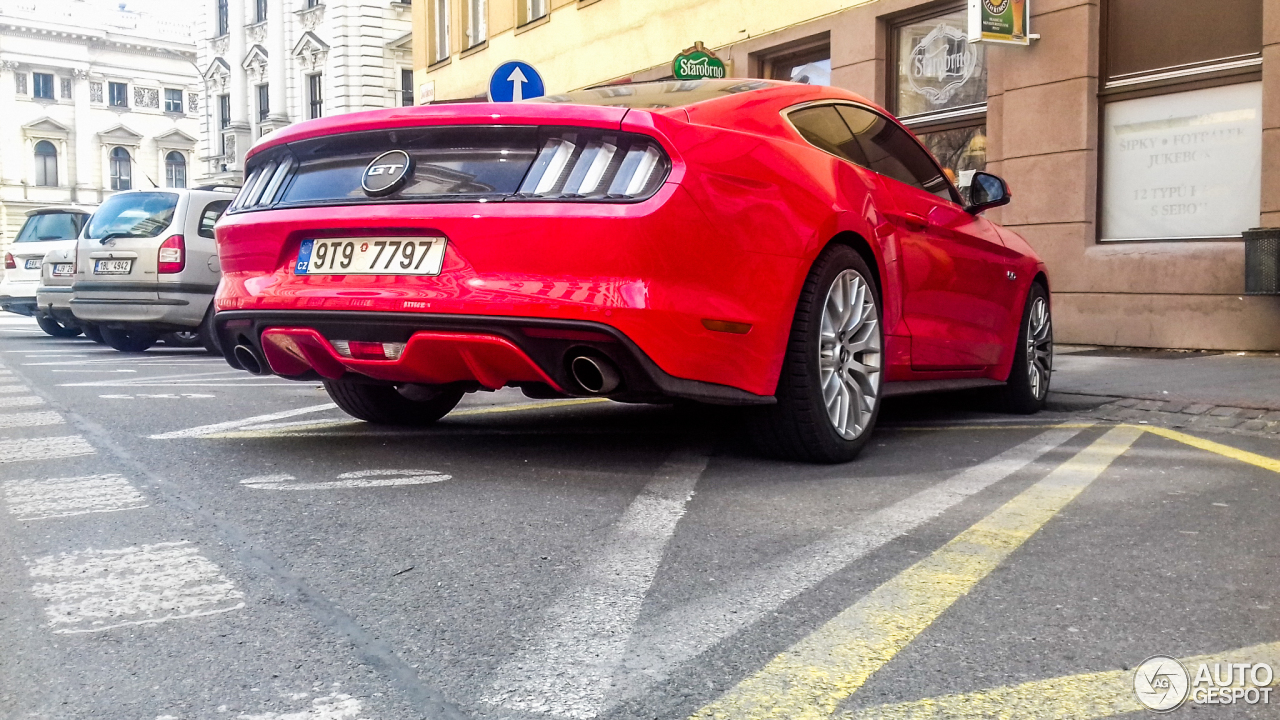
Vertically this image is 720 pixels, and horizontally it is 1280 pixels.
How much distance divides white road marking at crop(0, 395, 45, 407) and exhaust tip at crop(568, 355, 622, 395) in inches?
167

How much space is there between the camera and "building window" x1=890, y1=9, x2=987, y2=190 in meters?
13.5

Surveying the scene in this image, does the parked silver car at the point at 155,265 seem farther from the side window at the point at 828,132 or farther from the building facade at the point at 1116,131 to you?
the side window at the point at 828,132

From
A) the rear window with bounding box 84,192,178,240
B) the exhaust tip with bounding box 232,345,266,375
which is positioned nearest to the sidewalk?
the exhaust tip with bounding box 232,345,266,375

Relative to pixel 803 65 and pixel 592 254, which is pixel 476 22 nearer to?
pixel 803 65

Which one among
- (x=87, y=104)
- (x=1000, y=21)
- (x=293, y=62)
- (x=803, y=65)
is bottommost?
(x=1000, y=21)

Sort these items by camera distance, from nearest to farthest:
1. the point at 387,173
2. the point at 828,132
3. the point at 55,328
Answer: the point at 387,173
the point at 828,132
the point at 55,328

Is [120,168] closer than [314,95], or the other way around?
[314,95]

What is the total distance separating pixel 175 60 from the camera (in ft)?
254

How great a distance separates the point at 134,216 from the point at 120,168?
67696mm

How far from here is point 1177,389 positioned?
7.38 meters

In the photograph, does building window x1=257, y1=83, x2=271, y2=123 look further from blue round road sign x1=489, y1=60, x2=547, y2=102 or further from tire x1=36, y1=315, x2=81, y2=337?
blue round road sign x1=489, y1=60, x2=547, y2=102

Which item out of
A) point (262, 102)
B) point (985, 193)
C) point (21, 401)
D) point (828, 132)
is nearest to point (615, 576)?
point (828, 132)

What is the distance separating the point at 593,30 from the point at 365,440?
15.7 meters

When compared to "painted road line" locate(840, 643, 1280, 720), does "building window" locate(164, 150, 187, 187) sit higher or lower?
higher
